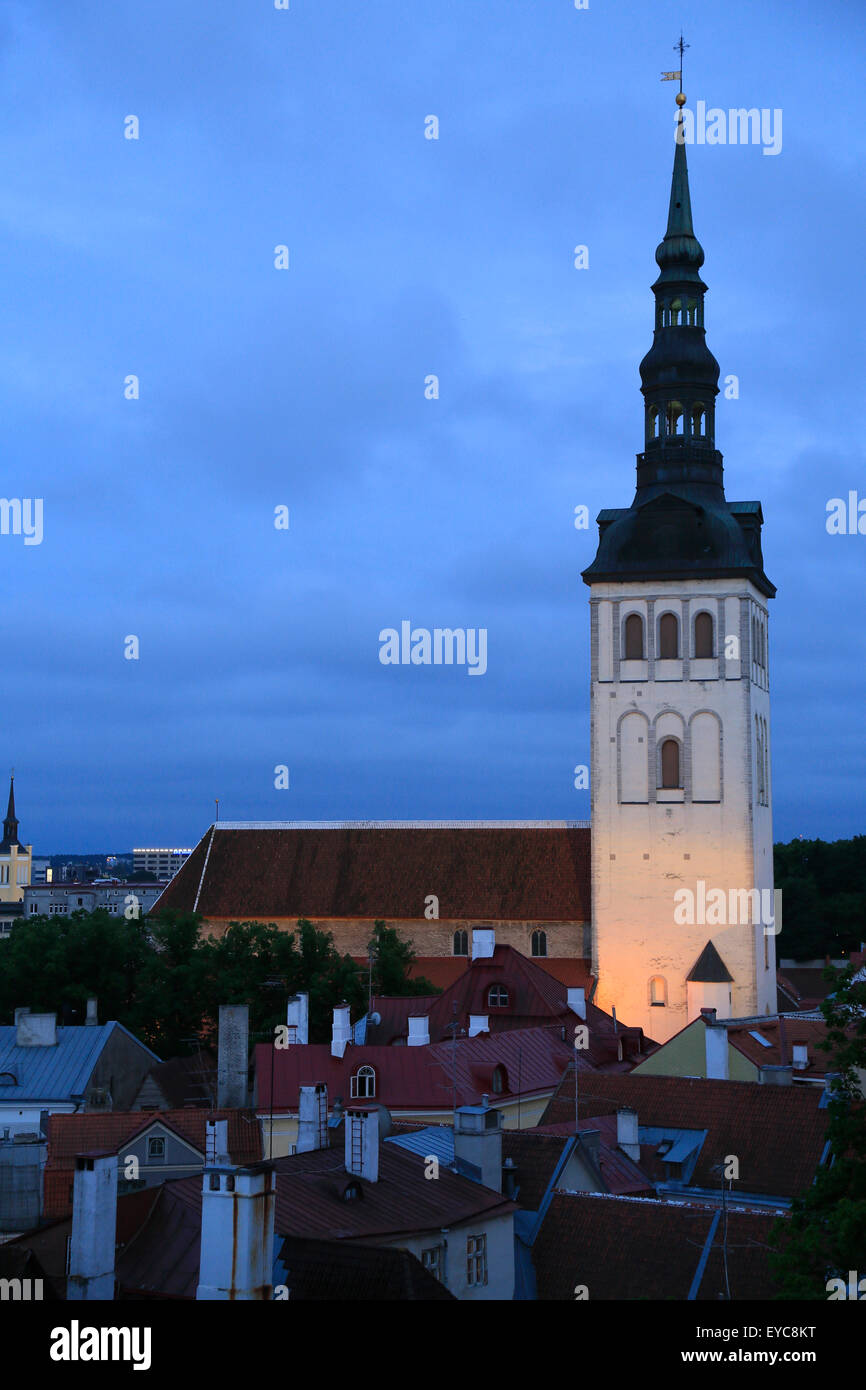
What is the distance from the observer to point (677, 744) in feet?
221

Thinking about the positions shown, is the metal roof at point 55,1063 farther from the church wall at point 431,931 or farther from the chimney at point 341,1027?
the church wall at point 431,931

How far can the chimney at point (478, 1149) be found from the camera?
1064 inches

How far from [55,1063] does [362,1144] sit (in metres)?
26.1

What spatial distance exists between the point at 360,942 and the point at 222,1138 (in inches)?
1593

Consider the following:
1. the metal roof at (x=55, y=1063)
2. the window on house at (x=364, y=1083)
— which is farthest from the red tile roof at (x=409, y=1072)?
the metal roof at (x=55, y=1063)

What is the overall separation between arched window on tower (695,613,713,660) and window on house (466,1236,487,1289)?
4473 cm

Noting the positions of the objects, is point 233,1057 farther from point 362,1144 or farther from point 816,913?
point 816,913

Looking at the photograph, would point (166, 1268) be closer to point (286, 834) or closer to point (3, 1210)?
point (3, 1210)

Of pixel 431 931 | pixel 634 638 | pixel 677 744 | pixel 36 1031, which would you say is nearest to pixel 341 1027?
pixel 36 1031

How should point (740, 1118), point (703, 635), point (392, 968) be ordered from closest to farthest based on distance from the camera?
point (740, 1118) → point (392, 968) → point (703, 635)

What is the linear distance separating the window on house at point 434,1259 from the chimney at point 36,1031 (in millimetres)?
27881

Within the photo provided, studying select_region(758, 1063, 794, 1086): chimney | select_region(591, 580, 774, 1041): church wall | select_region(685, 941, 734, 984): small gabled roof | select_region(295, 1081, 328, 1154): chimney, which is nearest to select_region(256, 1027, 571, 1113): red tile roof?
select_region(758, 1063, 794, 1086): chimney

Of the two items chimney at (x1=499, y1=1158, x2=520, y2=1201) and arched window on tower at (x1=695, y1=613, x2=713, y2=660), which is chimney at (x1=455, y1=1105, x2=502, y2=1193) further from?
arched window on tower at (x1=695, y1=613, x2=713, y2=660)
